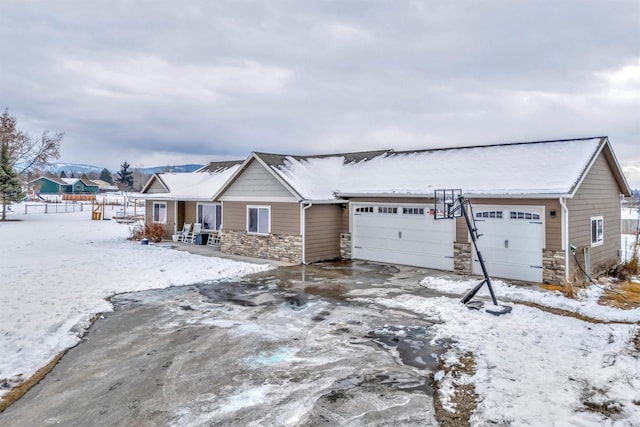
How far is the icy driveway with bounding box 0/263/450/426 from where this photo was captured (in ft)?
14.1

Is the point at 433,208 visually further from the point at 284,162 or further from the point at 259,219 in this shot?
the point at 259,219

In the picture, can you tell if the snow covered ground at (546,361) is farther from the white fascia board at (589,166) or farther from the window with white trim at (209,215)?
the window with white trim at (209,215)

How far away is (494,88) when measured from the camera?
16.0 metres

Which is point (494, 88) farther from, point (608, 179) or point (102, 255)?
point (102, 255)

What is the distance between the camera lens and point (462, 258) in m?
12.3

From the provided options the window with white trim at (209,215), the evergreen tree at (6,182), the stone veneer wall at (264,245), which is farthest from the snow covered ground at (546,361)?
the evergreen tree at (6,182)

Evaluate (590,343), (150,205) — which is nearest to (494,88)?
(590,343)

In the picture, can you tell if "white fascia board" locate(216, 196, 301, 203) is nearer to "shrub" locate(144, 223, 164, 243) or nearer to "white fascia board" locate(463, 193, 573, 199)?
"shrub" locate(144, 223, 164, 243)

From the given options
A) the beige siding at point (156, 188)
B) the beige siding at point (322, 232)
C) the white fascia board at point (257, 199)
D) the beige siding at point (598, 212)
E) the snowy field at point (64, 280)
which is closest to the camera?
the snowy field at point (64, 280)

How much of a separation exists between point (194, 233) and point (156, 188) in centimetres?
517

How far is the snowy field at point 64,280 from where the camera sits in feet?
21.0

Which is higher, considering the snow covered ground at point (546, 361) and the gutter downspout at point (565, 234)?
the gutter downspout at point (565, 234)

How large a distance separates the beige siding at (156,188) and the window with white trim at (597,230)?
20.9 meters

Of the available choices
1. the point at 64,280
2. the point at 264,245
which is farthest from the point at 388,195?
the point at 64,280
